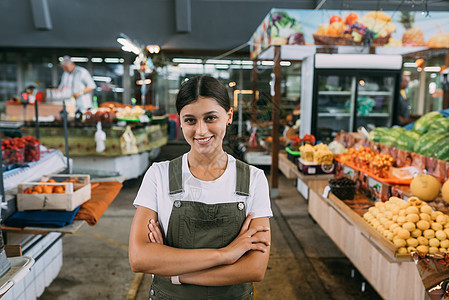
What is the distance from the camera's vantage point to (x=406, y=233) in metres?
2.26

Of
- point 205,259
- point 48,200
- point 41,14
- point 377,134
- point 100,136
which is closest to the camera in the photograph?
point 205,259

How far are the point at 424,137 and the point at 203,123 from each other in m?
2.93

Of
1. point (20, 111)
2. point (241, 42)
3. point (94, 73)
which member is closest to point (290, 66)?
point (241, 42)

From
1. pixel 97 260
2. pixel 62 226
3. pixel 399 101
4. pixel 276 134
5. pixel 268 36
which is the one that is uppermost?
pixel 268 36

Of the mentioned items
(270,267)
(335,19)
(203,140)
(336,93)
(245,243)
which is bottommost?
(270,267)

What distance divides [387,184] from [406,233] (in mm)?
899

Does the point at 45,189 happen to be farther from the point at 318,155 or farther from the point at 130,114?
the point at 130,114

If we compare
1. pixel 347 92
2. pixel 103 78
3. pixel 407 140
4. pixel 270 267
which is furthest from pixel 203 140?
pixel 103 78

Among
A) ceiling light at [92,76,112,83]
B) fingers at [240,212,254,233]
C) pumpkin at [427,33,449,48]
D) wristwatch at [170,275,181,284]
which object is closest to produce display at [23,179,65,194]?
wristwatch at [170,275,181,284]

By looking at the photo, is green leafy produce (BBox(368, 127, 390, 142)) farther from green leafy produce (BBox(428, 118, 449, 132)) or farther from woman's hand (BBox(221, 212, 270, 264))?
woman's hand (BBox(221, 212, 270, 264))

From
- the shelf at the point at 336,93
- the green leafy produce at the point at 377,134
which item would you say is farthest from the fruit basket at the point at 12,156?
the shelf at the point at 336,93

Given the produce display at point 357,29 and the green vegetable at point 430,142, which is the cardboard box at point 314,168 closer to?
the green vegetable at point 430,142

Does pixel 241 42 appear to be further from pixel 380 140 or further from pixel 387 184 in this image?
pixel 387 184

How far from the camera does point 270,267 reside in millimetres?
3545
